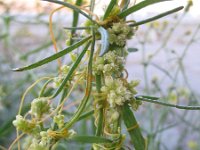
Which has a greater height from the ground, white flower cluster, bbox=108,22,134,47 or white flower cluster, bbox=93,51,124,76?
white flower cluster, bbox=108,22,134,47

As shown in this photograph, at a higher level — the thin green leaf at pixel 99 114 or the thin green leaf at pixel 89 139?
the thin green leaf at pixel 99 114

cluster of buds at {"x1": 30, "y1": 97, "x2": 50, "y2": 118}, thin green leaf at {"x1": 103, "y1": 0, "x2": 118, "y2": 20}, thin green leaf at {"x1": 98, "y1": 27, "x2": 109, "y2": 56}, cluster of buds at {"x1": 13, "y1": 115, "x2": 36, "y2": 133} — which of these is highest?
thin green leaf at {"x1": 103, "y1": 0, "x2": 118, "y2": 20}

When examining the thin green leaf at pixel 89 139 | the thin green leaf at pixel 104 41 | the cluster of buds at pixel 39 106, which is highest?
the thin green leaf at pixel 104 41

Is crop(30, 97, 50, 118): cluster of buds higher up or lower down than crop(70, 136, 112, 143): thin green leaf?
higher up
